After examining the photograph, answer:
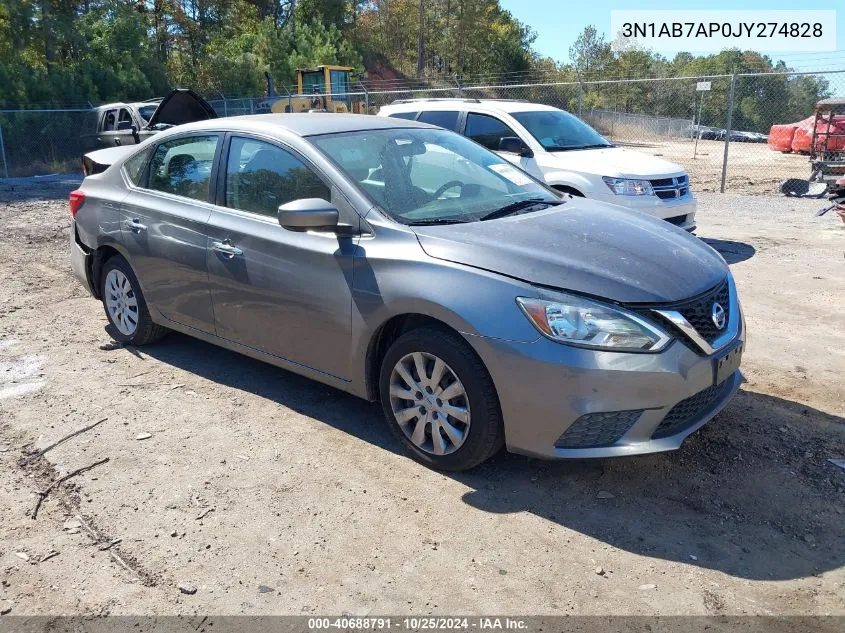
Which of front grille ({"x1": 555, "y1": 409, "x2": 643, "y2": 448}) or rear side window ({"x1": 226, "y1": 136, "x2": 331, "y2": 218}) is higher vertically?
rear side window ({"x1": 226, "y1": 136, "x2": 331, "y2": 218})

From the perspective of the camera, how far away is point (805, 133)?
25.8 metres

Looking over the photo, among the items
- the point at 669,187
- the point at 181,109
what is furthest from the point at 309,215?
the point at 181,109

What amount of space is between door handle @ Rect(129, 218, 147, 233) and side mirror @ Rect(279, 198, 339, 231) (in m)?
1.67

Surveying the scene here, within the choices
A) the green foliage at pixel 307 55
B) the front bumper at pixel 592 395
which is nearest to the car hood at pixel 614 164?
the front bumper at pixel 592 395

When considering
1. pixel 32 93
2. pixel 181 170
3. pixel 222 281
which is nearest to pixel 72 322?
pixel 181 170

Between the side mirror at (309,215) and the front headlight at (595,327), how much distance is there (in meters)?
1.18

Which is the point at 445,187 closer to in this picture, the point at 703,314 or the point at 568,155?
the point at 703,314

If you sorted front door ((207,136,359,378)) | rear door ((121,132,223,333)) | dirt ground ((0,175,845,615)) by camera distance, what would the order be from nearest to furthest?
dirt ground ((0,175,845,615))
front door ((207,136,359,378))
rear door ((121,132,223,333))

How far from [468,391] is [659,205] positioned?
18.4 feet

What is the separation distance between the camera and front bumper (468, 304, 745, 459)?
127 inches

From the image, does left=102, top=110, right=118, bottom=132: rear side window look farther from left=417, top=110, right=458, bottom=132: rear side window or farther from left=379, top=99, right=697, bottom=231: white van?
left=417, top=110, right=458, bottom=132: rear side window

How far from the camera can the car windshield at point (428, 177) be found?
405 cm

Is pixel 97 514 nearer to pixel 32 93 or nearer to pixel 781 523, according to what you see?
pixel 781 523

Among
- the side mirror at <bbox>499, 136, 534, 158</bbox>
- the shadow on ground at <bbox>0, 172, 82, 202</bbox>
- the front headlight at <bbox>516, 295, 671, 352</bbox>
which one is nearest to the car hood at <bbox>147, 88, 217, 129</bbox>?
the shadow on ground at <bbox>0, 172, 82, 202</bbox>
